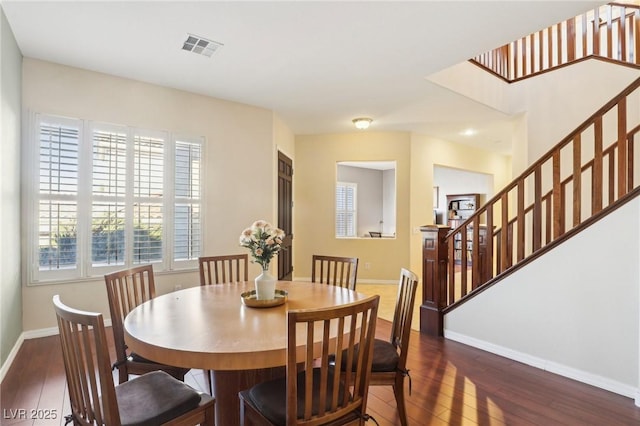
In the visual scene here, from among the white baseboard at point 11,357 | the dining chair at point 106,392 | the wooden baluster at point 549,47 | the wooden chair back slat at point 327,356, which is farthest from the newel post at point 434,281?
the white baseboard at point 11,357

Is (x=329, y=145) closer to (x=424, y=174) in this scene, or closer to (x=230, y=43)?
(x=424, y=174)

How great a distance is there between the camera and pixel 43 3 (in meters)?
2.35

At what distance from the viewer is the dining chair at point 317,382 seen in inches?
46.8

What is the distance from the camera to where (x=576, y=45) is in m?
4.17

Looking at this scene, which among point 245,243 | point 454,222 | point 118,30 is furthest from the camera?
point 454,222

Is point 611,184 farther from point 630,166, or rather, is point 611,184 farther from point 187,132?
point 187,132

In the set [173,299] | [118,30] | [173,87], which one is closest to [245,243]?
→ [173,299]

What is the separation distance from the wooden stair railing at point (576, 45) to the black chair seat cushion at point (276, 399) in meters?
4.18

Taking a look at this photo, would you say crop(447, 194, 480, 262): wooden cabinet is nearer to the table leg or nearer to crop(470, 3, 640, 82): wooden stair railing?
crop(470, 3, 640, 82): wooden stair railing

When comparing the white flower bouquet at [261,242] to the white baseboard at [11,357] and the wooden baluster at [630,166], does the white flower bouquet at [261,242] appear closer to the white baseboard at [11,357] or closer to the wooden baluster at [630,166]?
the white baseboard at [11,357]

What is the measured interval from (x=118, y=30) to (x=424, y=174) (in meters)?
4.97

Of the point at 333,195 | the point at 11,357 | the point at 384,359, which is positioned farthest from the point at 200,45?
the point at 333,195

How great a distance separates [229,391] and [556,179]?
2.87 meters

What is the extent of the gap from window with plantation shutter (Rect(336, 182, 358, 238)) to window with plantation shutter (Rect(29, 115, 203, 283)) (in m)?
5.13
